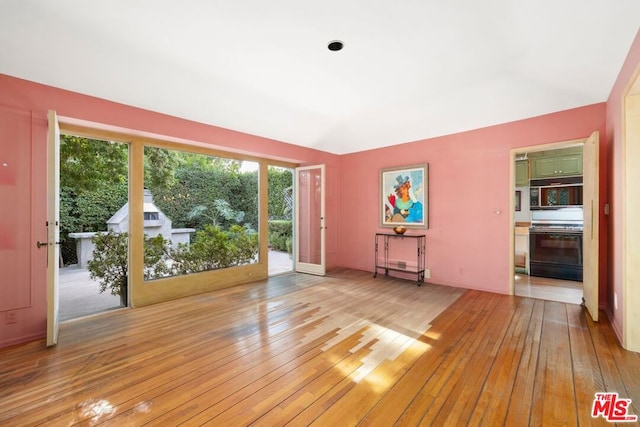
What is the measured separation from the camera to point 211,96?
370cm

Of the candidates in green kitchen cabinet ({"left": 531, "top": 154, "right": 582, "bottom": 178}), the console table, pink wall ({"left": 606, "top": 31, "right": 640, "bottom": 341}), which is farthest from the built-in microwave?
the console table

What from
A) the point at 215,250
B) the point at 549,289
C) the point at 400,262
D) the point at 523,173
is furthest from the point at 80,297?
the point at 523,173

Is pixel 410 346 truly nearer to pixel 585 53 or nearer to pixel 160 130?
pixel 585 53

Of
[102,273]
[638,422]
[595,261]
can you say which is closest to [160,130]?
[102,273]

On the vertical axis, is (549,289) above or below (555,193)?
below

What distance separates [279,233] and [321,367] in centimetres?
403

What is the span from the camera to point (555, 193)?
17.7 feet

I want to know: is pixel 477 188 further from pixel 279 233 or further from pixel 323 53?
pixel 279 233

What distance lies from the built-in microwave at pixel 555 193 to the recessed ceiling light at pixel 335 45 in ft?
16.2

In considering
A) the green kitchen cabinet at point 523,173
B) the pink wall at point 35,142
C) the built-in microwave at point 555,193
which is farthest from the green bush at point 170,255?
the built-in microwave at point 555,193

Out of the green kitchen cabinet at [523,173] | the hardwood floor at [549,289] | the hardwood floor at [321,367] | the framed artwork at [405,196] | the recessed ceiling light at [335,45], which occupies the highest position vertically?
the recessed ceiling light at [335,45]

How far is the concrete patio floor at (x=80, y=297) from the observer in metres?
3.51

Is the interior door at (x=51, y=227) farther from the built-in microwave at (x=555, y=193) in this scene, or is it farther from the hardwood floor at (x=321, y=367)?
the built-in microwave at (x=555, y=193)

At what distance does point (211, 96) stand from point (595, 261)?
4.93 metres
